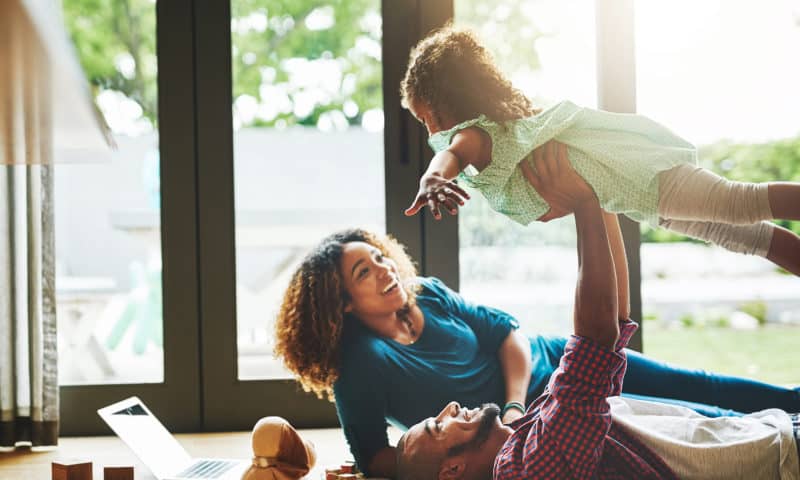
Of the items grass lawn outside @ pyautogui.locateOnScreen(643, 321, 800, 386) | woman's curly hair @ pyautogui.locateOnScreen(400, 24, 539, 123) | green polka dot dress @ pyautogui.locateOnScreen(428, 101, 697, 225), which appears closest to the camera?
green polka dot dress @ pyautogui.locateOnScreen(428, 101, 697, 225)

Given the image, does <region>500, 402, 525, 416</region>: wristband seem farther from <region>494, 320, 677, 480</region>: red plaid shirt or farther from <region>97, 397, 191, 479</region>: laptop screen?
<region>97, 397, 191, 479</region>: laptop screen

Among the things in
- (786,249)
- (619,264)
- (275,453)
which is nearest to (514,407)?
(619,264)

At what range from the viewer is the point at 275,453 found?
1672 mm

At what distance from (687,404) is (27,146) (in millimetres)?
1474

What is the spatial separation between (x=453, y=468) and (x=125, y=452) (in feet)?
3.97

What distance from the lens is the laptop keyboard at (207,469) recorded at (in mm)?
1802

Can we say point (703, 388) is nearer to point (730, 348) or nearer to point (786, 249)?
point (786, 249)

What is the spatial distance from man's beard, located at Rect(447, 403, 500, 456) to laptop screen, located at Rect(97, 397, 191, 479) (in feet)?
2.53

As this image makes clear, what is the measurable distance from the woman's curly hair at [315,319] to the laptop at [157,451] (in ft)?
0.87

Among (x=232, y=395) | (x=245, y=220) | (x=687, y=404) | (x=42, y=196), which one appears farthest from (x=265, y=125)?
(x=687, y=404)

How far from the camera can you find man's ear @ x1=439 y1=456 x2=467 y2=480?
1448 millimetres

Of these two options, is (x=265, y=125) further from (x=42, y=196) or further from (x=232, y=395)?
(x=232, y=395)

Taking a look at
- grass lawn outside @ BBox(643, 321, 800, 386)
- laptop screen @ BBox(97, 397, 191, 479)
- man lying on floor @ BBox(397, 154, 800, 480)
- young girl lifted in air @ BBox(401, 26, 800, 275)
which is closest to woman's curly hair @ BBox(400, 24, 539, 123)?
young girl lifted in air @ BBox(401, 26, 800, 275)

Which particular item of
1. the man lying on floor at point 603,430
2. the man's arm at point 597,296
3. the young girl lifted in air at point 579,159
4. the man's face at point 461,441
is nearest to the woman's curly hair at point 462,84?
the young girl lifted in air at point 579,159
